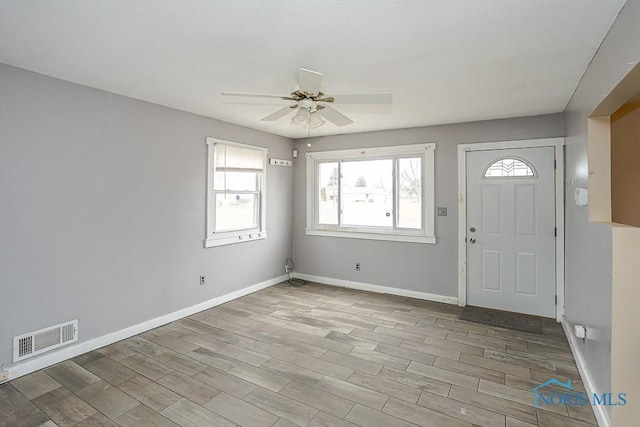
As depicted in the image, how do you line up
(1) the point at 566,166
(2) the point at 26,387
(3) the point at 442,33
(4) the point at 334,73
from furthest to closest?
(1) the point at 566,166
(4) the point at 334,73
(2) the point at 26,387
(3) the point at 442,33

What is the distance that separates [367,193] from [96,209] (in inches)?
140

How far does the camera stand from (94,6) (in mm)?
1792

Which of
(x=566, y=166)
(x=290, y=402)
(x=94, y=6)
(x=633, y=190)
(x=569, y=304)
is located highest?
(x=94, y=6)

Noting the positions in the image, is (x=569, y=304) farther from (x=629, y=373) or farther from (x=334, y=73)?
(x=334, y=73)

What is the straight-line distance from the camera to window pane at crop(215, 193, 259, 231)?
4.43m

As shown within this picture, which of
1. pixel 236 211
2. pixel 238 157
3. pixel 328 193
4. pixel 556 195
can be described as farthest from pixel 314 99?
pixel 556 195

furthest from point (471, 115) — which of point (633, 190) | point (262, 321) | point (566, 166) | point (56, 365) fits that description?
point (56, 365)

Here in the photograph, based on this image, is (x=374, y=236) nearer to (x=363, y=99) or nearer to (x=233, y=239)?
(x=233, y=239)

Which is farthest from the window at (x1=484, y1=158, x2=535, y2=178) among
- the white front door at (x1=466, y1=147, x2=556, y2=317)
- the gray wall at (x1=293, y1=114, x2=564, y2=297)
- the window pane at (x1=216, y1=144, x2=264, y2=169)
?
the window pane at (x1=216, y1=144, x2=264, y2=169)

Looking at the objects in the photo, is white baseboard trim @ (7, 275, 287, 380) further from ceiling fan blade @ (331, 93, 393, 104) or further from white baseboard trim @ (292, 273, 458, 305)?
ceiling fan blade @ (331, 93, 393, 104)

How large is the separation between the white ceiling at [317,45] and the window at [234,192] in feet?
3.68

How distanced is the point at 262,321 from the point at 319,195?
8.01ft

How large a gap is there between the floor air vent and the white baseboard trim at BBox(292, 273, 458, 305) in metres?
3.34

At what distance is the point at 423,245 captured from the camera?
4.61 meters
